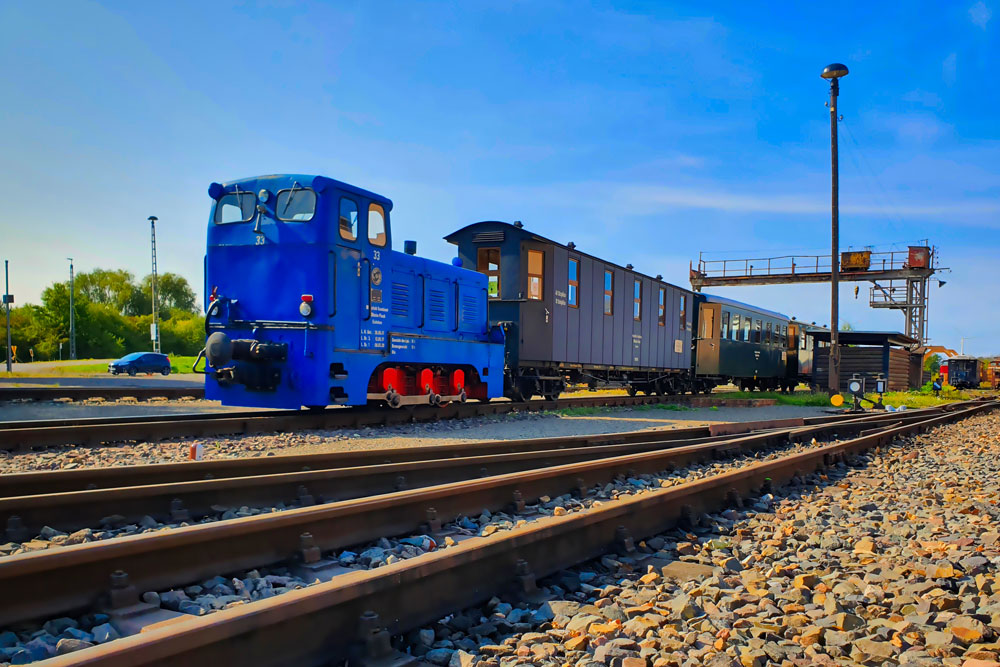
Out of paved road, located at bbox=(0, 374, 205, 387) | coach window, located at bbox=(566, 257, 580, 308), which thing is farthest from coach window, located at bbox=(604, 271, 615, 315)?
paved road, located at bbox=(0, 374, 205, 387)

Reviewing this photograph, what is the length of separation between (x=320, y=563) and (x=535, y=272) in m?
11.2

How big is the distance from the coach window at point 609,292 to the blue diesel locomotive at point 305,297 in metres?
7.16

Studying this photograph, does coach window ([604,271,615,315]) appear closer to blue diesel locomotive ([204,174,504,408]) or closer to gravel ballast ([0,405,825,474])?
gravel ballast ([0,405,825,474])

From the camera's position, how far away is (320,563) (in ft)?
11.4

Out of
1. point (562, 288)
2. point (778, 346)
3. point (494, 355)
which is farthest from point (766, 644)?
point (778, 346)

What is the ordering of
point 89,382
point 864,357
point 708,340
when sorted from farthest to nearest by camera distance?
point 864,357 → point 708,340 → point 89,382

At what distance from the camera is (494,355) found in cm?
1297

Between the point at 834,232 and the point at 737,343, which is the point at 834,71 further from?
the point at 737,343

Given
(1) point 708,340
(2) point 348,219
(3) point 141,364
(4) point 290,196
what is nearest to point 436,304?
(2) point 348,219

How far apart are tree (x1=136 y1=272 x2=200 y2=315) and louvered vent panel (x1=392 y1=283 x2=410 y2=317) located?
88929 mm

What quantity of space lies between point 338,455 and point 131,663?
405 centimetres

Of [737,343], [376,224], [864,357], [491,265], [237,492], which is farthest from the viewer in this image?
[864,357]

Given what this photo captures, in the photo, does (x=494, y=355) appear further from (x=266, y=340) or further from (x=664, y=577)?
(x=664, y=577)

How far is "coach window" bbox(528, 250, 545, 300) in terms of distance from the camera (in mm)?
14123
